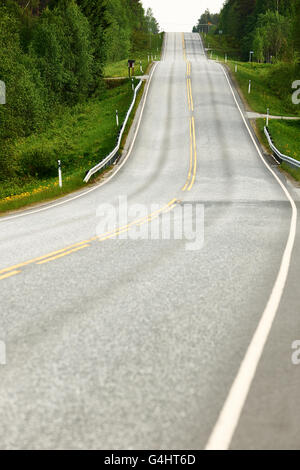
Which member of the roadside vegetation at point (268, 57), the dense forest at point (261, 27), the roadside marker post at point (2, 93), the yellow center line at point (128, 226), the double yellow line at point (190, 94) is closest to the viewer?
the yellow center line at point (128, 226)

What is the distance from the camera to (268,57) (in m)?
94.7

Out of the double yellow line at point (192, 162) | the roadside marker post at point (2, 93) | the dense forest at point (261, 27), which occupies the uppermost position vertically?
the dense forest at point (261, 27)

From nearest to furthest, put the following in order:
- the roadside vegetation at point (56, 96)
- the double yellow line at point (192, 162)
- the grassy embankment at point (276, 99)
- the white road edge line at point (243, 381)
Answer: the white road edge line at point (243, 381) → the double yellow line at point (192, 162) → the roadside vegetation at point (56, 96) → the grassy embankment at point (276, 99)

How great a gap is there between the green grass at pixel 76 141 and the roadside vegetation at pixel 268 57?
13.1 metres

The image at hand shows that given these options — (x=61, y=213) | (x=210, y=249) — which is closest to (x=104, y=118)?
(x=61, y=213)

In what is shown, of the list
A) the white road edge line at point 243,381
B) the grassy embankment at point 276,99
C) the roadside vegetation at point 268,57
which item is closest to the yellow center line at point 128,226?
the white road edge line at point 243,381

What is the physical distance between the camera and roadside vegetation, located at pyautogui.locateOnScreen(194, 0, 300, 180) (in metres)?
38.8

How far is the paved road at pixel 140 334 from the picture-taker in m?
3.54

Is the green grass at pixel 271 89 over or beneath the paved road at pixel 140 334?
over

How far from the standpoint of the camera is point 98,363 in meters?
4.52

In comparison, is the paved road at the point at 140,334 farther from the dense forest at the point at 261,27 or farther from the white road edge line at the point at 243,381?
the dense forest at the point at 261,27

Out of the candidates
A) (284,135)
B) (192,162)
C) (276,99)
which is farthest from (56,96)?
(192,162)

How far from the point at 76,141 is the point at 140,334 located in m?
34.9
